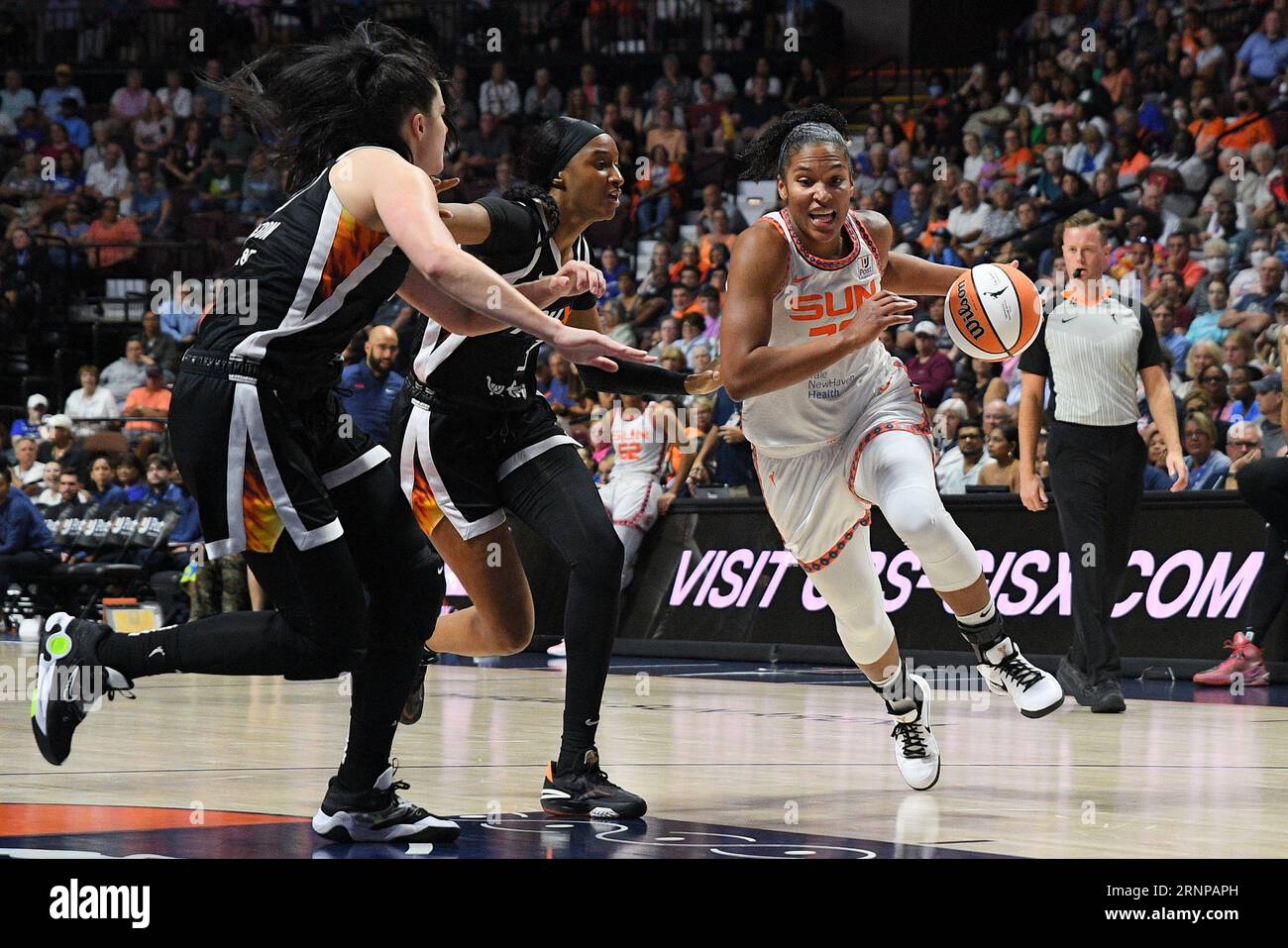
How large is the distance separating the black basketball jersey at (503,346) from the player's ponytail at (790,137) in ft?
2.66

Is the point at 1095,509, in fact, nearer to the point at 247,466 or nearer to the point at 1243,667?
the point at 1243,667

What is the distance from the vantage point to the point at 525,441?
5215 mm

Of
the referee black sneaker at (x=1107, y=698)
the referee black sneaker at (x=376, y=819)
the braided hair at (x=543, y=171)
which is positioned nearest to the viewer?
the referee black sneaker at (x=376, y=819)

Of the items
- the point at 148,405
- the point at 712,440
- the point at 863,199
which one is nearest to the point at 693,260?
the point at 863,199

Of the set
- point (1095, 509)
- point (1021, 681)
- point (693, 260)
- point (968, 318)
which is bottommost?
point (1021, 681)

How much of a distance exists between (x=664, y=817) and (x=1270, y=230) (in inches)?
389

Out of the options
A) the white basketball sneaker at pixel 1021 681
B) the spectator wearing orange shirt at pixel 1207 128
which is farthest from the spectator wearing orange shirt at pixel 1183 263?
the white basketball sneaker at pixel 1021 681

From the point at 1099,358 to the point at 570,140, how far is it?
3.61 m

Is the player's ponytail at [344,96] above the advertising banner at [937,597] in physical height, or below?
above

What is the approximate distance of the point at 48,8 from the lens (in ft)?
78.6

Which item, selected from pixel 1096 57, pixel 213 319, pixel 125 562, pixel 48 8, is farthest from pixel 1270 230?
pixel 48 8

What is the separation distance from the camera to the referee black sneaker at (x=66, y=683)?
4.34 metres

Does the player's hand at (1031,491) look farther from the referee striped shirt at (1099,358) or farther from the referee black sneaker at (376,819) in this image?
the referee black sneaker at (376,819)
